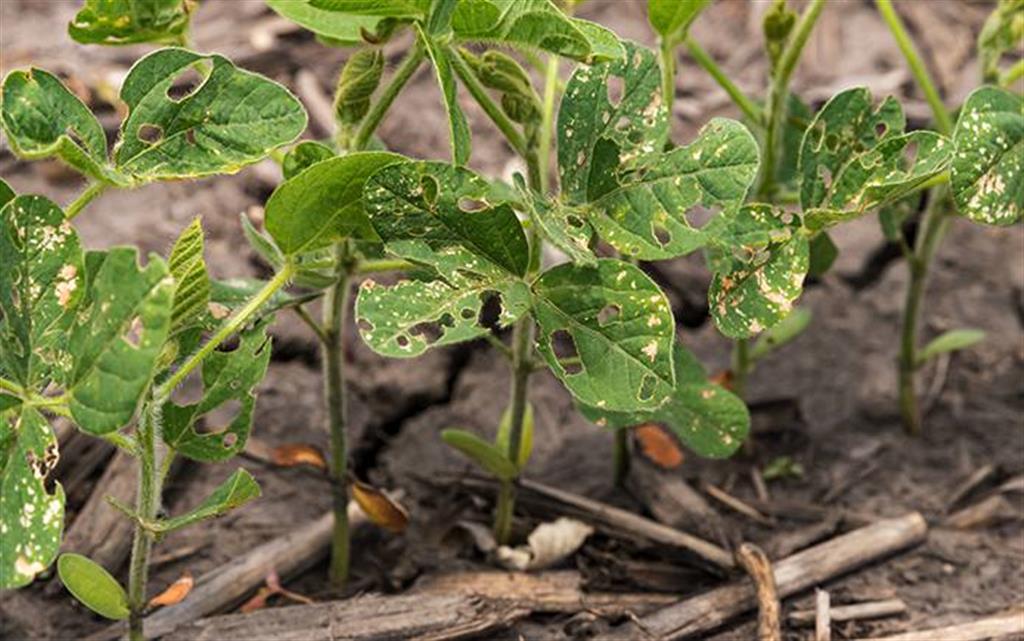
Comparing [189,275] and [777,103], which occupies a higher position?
[777,103]

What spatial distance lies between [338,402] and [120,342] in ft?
2.67

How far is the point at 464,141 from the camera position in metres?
1.82

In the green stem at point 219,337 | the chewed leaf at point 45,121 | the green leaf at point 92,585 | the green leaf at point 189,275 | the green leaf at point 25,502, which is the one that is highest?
the chewed leaf at point 45,121

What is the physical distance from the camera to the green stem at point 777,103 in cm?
232

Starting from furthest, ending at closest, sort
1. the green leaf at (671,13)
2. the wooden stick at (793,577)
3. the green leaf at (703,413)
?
the wooden stick at (793,577) < the green leaf at (703,413) < the green leaf at (671,13)

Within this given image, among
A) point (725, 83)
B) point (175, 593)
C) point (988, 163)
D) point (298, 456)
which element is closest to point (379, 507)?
point (298, 456)

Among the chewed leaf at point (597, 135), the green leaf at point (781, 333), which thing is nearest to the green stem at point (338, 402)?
the chewed leaf at point (597, 135)

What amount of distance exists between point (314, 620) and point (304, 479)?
1.62 feet

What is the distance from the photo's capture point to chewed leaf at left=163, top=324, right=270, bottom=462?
6.36 feet

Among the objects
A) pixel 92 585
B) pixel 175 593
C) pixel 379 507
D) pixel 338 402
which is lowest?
pixel 175 593

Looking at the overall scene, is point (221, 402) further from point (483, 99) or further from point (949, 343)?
point (949, 343)

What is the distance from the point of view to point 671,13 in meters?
2.09

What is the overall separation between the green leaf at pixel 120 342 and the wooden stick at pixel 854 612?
137 centimetres

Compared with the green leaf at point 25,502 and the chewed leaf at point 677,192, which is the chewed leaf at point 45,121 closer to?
the green leaf at point 25,502
